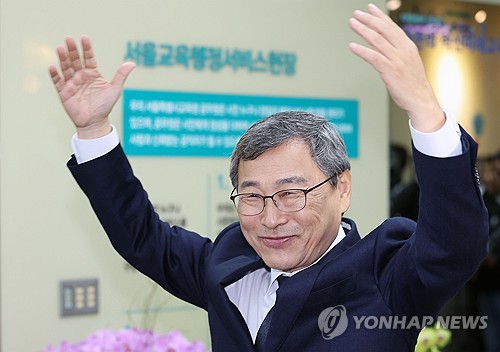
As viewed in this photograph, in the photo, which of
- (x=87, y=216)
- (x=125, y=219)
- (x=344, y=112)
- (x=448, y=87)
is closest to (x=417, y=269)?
(x=125, y=219)

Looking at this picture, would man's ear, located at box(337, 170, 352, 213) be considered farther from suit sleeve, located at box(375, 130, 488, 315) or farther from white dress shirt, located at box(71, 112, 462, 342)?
suit sleeve, located at box(375, 130, 488, 315)

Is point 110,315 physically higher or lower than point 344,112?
lower

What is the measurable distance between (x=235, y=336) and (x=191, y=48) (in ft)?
6.92

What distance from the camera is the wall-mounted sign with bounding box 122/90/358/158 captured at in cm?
346

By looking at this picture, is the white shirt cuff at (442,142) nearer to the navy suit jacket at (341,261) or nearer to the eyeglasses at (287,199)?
the navy suit jacket at (341,261)

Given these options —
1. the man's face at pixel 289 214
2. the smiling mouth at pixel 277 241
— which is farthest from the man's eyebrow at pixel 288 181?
the smiling mouth at pixel 277 241

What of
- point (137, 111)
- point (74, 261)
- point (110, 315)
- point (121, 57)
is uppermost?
point (121, 57)

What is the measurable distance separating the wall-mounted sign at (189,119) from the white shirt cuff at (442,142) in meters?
2.11

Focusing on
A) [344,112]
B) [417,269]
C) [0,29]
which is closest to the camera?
[417,269]

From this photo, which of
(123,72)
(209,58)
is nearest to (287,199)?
(123,72)

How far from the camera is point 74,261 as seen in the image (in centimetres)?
334

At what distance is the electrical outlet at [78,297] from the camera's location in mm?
3330

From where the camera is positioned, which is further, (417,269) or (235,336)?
(235,336)

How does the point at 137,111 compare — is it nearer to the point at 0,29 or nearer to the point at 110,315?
the point at 0,29
